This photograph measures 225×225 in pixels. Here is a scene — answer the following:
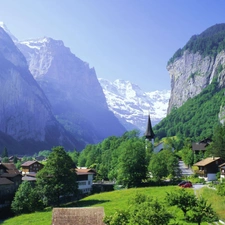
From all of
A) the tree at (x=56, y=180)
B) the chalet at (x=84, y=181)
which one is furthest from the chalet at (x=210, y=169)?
the tree at (x=56, y=180)

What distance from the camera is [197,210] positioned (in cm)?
3622

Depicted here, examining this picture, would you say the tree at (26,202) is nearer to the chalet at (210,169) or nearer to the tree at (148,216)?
the chalet at (210,169)

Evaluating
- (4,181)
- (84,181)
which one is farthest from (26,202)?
(84,181)

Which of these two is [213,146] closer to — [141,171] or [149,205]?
[141,171]

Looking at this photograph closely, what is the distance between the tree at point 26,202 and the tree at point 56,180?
5.64 feet

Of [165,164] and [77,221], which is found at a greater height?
[165,164]

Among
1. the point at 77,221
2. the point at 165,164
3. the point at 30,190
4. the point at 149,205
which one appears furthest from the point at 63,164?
the point at 149,205

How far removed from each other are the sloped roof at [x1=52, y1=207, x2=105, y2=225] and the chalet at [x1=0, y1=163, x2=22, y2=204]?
156ft

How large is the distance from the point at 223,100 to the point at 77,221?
177 metres

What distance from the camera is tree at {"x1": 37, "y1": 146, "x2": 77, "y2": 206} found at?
69625mm

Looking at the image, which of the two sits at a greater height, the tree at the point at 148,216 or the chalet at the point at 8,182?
the chalet at the point at 8,182

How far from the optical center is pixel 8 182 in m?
81.6

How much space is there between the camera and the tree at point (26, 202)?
226 ft

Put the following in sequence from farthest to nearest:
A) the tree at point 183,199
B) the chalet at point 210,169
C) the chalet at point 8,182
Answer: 1. the chalet at point 210,169
2. the chalet at point 8,182
3. the tree at point 183,199
